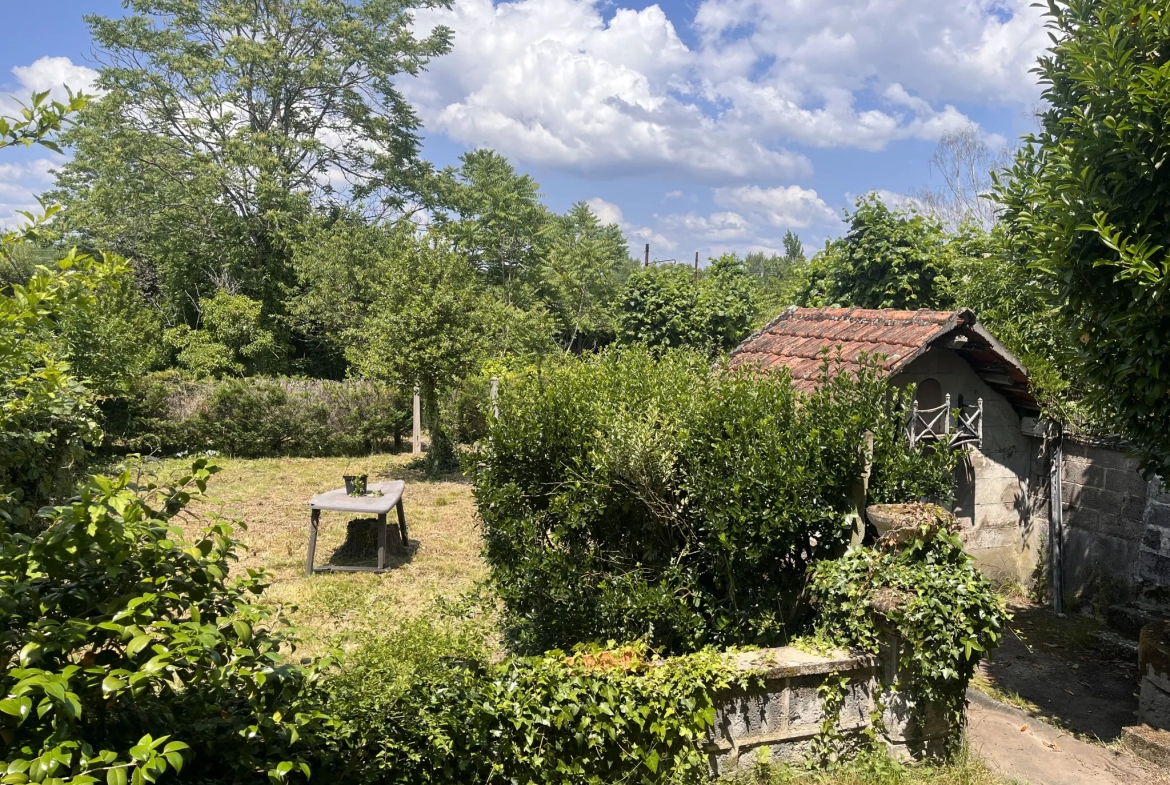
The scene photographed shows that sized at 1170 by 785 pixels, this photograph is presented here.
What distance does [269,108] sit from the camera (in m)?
26.6

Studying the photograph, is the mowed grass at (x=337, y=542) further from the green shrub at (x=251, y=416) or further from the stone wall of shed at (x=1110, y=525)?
the stone wall of shed at (x=1110, y=525)

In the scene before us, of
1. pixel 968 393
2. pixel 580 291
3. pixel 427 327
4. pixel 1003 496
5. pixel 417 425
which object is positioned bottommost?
pixel 1003 496

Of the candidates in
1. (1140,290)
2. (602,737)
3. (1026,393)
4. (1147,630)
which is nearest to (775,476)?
(602,737)

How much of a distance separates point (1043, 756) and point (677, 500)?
3268mm

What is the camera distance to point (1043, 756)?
5.20 m

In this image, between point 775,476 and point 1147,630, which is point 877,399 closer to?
point 775,476

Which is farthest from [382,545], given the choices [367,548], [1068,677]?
[1068,677]

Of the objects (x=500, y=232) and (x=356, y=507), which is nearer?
(x=356, y=507)

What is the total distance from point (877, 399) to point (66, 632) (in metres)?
4.42

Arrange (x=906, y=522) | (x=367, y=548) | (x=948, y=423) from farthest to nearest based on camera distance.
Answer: (x=367, y=548) → (x=948, y=423) → (x=906, y=522)

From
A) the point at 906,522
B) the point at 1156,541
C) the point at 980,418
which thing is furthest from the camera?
the point at 980,418

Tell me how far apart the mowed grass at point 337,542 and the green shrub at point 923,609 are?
2.75 metres

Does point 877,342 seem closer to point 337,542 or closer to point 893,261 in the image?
point 893,261

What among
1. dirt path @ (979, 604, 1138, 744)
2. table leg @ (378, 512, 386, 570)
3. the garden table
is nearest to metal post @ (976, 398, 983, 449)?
dirt path @ (979, 604, 1138, 744)
